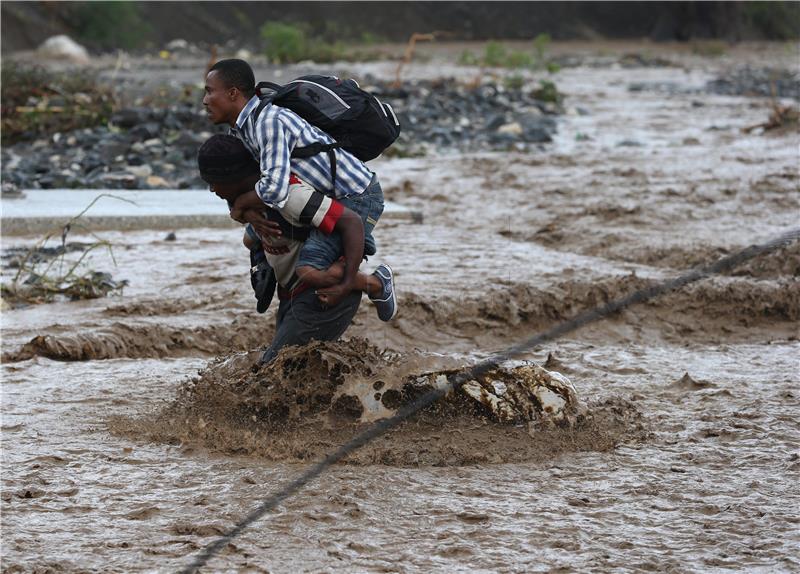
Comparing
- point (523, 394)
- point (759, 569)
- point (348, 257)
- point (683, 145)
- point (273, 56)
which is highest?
point (273, 56)

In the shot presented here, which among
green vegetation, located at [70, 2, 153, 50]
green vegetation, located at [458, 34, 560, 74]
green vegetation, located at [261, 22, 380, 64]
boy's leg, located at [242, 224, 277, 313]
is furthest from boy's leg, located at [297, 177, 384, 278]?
green vegetation, located at [70, 2, 153, 50]

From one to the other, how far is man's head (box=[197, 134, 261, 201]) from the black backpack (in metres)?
0.15

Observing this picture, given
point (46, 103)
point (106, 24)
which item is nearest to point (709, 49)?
point (106, 24)

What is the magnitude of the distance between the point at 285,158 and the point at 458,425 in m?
1.08

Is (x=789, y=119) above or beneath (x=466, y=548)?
above

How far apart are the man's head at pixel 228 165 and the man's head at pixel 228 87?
3.9 inches

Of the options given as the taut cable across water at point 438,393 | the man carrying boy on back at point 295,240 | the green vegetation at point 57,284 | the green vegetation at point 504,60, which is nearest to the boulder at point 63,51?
the green vegetation at point 504,60

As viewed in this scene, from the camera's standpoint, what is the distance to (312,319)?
3.52 metres

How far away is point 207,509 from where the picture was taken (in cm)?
298

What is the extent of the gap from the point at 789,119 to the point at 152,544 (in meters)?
10.3

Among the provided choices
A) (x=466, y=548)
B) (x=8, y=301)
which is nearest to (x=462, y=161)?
(x=8, y=301)

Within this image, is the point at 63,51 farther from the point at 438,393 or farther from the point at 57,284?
the point at 438,393

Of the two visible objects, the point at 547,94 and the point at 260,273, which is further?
the point at 547,94

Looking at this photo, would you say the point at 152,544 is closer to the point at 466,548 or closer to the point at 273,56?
the point at 466,548
